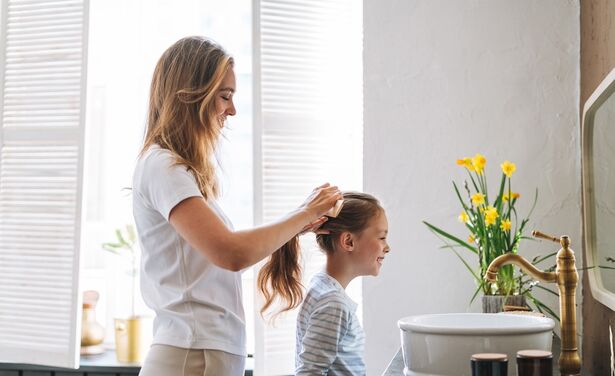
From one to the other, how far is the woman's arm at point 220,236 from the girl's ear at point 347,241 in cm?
27

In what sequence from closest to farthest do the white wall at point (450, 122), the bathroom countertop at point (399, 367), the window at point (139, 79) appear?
1. the bathroom countertop at point (399, 367)
2. the white wall at point (450, 122)
3. the window at point (139, 79)

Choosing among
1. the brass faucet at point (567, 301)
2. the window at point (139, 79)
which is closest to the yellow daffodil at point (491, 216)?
the brass faucet at point (567, 301)

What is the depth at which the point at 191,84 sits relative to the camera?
157 centimetres

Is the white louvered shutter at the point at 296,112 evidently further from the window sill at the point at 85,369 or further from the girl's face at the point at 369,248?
the girl's face at the point at 369,248

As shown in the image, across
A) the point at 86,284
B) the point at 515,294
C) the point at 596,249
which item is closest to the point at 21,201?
the point at 86,284

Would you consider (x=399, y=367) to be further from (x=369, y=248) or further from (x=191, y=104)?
(x=191, y=104)

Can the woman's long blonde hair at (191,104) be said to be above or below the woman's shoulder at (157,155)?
above

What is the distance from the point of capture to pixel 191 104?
1565mm

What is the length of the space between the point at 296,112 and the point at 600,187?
109 cm

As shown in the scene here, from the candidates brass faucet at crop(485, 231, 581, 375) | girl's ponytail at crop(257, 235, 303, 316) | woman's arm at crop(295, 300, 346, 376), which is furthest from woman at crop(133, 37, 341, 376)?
brass faucet at crop(485, 231, 581, 375)

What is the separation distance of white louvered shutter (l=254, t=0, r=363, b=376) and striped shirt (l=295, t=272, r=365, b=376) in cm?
84

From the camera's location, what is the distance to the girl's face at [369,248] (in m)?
1.73

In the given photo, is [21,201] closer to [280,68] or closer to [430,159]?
[280,68]

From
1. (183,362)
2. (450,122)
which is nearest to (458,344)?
→ (183,362)
